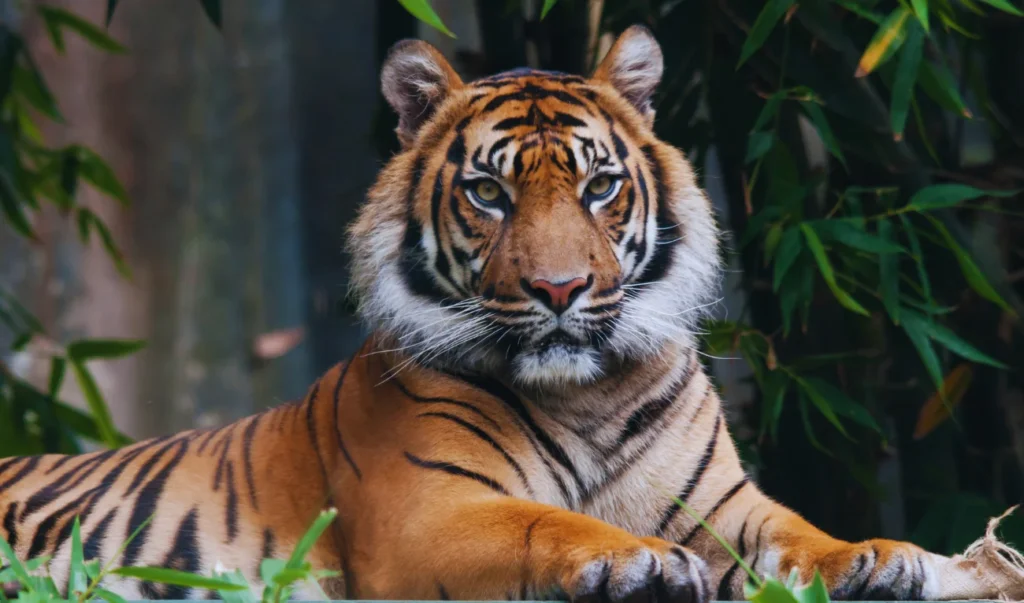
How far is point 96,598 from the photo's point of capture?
1.54 meters

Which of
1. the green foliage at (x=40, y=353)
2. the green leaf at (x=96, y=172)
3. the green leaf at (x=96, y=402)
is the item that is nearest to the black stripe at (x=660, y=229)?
the green foliage at (x=40, y=353)

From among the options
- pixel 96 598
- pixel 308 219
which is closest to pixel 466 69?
pixel 96 598

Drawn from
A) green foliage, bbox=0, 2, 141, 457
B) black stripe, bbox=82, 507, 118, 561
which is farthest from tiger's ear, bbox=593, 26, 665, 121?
green foliage, bbox=0, 2, 141, 457

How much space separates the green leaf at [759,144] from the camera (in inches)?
91.7

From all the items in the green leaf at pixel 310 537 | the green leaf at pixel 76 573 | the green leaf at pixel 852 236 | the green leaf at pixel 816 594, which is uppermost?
the green leaf at pixel 852 236

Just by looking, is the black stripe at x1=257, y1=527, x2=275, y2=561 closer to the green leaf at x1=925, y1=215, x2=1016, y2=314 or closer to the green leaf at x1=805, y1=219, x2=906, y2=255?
the green leaf at x1=805, y1=219, x2=906, y2=255

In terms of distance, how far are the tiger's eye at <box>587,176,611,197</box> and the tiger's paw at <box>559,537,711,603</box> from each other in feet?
1.94

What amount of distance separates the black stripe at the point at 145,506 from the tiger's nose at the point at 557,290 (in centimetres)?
78

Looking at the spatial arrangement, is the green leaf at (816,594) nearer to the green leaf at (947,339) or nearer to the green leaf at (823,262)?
the green leaf at (823,262)

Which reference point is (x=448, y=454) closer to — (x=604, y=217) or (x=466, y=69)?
(x=604, y=217)

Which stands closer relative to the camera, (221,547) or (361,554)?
(361,554)

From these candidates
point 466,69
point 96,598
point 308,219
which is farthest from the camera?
point 308,219

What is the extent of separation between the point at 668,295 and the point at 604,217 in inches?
7.4

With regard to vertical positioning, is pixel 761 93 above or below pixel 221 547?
above
